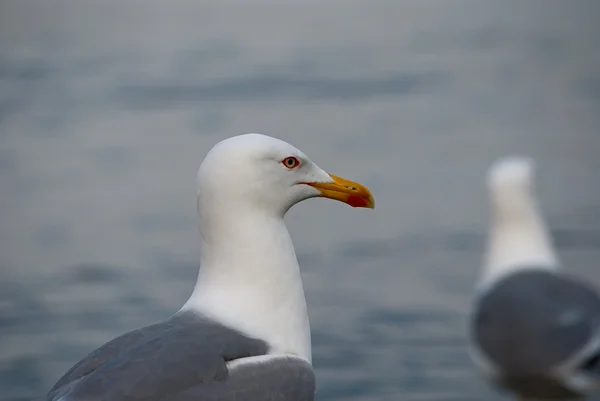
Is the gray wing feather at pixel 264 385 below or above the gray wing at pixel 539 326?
below

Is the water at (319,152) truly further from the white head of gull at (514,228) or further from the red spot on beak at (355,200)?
the red spot on beak at (355,200)

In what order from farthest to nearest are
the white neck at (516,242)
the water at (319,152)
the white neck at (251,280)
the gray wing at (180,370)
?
the water at (319,152), the white neck at (516,242), the white neck at (251,280), the gray wing at (180,370)

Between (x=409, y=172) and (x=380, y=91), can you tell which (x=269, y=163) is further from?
(x=380, y=91)

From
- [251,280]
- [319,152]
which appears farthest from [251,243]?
[319,152]

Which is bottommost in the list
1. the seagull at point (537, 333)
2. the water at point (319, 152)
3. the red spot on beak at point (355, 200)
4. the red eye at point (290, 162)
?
the red spot on beak at point (355, 200)

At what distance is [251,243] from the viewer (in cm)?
372

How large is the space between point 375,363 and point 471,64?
6573 mm

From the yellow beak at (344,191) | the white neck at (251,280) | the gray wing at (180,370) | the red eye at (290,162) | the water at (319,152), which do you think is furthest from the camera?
the water at (319,152)

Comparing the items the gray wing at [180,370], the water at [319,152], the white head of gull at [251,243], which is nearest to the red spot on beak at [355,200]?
the white head of gull at [251,243]

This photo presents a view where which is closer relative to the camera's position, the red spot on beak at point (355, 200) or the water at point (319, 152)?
the red spot on beak at point (355, 200)

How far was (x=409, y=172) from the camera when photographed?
9555mm

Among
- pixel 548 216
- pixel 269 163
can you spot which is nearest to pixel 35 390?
pixel 269 163

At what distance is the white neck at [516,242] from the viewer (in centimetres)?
712

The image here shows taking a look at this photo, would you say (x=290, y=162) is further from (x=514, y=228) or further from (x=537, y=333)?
(x=514, y=228)
